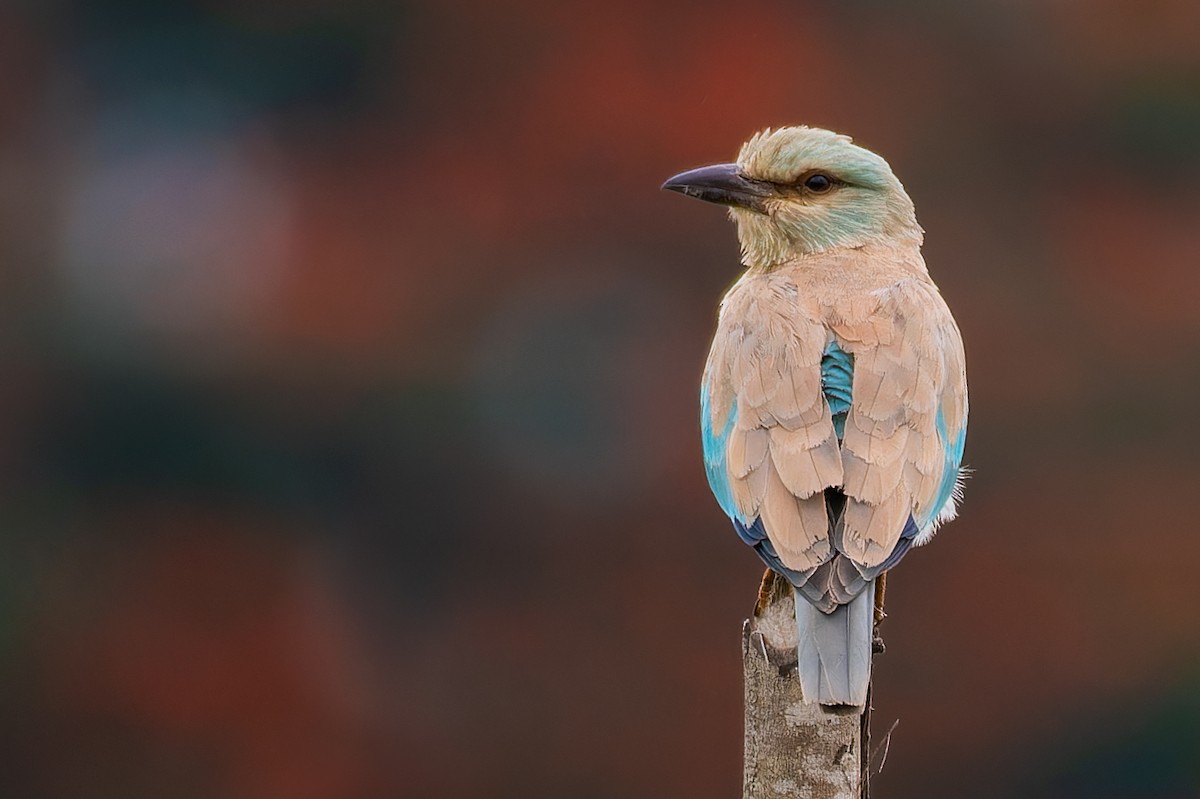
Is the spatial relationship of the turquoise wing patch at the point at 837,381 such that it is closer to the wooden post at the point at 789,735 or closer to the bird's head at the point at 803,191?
the wooden post at the point at 789,735

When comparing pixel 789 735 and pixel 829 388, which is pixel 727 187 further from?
pixel 789 735

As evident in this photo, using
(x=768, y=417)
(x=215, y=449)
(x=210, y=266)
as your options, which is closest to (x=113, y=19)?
(x=210, y=266)

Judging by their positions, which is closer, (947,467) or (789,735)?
(789,735)

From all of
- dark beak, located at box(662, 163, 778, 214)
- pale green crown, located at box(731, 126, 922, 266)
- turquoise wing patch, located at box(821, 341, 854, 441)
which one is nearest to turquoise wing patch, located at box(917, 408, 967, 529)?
turquoise wing patch, located at box(821, 341, 854, 441)

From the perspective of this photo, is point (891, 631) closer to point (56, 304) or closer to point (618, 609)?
point (618, 609)

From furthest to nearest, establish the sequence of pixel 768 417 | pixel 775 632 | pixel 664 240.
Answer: pixel 664 240, pixel 768 417, pixel 775 632

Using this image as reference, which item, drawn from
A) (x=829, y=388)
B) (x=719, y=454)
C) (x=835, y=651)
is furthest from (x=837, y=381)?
(x=835, y=651)
